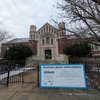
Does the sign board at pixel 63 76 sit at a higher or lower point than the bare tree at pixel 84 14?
lower

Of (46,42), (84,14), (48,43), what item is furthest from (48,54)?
(84,14)

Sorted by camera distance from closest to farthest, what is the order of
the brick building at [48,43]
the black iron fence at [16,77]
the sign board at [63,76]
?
1. the sign board at [63,76]
2. the black iron fence at [16,77]
3. the brick building at [48,43]

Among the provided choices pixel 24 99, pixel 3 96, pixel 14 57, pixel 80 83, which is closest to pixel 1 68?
pixel 3 96

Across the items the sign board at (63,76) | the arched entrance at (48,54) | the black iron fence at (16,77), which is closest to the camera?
the sign board at (63,76)

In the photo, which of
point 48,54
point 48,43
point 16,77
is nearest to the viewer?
point 16,77

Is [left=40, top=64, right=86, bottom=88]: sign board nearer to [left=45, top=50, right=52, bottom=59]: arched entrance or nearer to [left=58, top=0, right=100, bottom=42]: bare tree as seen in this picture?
[left=58, top=0, right=100, bottom=42]: bare tree

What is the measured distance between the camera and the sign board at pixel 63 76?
6520 mm

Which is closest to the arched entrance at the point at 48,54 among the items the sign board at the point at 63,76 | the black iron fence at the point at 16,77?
the black iron fence at the point at 16,77

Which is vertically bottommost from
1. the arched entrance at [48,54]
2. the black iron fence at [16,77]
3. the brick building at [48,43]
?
the black iron fence at [16,77]

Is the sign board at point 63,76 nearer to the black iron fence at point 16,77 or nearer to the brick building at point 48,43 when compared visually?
the black iron fence at point 16,77

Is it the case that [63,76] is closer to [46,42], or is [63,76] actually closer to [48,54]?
[48,54]

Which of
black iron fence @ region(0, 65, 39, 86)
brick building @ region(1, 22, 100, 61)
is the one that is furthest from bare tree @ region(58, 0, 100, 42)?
brick building @ region(1, 22, 100, 61)

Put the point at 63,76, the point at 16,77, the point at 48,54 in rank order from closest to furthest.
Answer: the point at 63,76, the point at 16,77, the point at 48,54

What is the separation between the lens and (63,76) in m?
6.68
